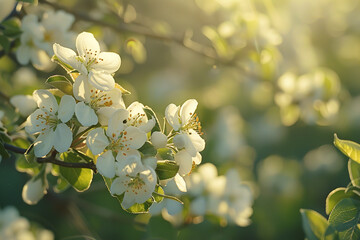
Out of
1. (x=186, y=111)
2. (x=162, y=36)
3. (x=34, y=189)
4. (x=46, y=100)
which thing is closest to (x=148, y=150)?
(x=186, y=111)

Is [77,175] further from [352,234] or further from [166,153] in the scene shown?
[352,234]

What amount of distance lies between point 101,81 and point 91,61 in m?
0.09

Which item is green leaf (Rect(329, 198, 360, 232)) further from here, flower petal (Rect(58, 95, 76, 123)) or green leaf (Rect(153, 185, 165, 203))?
flower petal (Rect(58, 95, 76, 123))

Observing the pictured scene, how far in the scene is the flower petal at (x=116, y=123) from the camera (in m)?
0.81

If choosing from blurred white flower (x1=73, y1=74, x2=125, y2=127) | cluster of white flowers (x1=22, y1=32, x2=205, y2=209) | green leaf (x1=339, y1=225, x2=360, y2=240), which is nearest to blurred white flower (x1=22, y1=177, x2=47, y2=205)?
cluster of white flowers (x1=22, y1=32, x2=205, y2=209)

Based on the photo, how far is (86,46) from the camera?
0.90 meters

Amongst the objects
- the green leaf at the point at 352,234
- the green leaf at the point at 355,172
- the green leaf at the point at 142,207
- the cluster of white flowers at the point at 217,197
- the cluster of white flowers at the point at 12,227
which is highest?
the green leaf at the point at 355,172

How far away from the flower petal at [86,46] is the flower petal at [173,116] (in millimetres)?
187

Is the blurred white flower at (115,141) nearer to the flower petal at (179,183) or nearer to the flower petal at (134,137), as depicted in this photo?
the flower petal at (134,137)

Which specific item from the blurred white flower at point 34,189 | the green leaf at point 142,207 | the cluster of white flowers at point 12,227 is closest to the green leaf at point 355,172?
the green leaf at point 142,207

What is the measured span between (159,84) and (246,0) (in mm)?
1896

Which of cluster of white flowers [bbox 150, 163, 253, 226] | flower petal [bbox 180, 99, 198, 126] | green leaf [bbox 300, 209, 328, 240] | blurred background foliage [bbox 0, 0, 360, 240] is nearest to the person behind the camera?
flower petal [bbox 180, 99, 198, 126]

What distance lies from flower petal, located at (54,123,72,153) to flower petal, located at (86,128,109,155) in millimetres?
43

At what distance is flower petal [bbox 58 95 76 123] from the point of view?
2.71ft
